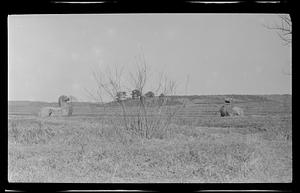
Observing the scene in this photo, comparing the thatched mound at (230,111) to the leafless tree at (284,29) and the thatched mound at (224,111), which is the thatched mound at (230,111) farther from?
the leafless tree at (284,29)

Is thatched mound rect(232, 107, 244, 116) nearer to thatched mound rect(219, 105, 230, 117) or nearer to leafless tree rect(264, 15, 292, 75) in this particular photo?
thatched mound rect(219, 105, 230, 117)

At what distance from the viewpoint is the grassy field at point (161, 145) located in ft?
16.0

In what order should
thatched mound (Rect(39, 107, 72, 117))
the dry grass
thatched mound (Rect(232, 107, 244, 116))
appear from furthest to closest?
thatched mound (Rect(39, 107, 72, 117)) → thatched mound (Rect(232, 107, 244, 116)) → the dry grass

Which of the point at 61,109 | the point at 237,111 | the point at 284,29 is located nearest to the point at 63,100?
the point at 61,109

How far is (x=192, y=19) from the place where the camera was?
16.3 feet

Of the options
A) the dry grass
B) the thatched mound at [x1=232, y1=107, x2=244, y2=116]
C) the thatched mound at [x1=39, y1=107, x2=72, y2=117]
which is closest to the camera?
the dry grass

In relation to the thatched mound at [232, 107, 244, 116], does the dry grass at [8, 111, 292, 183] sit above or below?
below

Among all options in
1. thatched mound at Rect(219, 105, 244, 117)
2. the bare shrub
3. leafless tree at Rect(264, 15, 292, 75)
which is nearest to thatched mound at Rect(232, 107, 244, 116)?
thatched mound at Rect(219, 105, 244, 117)

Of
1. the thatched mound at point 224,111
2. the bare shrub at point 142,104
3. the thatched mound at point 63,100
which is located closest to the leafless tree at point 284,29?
the thatched mound at point 224,111

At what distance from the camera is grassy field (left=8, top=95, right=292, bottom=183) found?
16.0 feet
